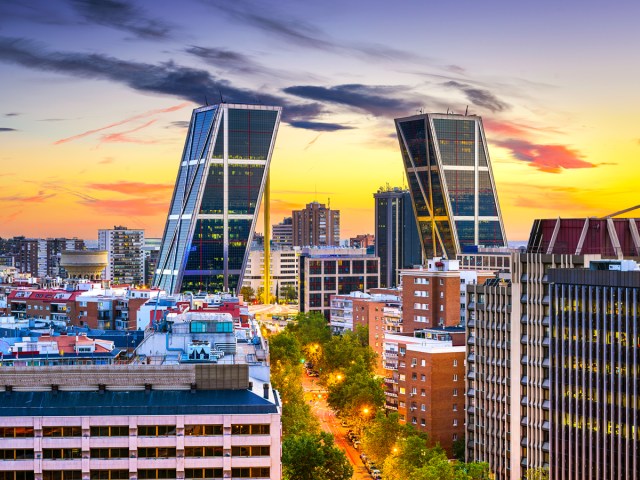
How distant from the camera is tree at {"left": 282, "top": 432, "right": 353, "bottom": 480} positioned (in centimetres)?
10331

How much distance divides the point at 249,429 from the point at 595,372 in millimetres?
35985

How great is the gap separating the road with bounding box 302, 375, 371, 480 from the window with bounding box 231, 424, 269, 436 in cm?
4637

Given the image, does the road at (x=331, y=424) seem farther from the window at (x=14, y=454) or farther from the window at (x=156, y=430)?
the window at (x=14, y=454)

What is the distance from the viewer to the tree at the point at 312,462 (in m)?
103

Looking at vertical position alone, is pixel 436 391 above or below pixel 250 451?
below

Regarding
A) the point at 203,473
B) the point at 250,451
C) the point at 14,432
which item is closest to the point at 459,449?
the point at 250,451

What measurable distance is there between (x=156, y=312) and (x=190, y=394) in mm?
76086

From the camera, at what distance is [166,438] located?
78.2 m

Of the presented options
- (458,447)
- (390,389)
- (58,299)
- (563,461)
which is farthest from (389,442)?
(58,299)

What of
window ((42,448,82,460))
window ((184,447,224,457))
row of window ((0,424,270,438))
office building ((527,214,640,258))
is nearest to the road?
office building ((527,214,640,258))

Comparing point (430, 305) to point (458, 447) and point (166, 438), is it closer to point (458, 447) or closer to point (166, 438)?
point (458, 447)

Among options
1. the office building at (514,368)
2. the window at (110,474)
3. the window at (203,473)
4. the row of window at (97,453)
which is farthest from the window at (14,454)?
the office building at (514,368)

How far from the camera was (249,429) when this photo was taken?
79.2 meters

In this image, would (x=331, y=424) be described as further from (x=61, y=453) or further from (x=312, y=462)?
(x=61, y=453)
